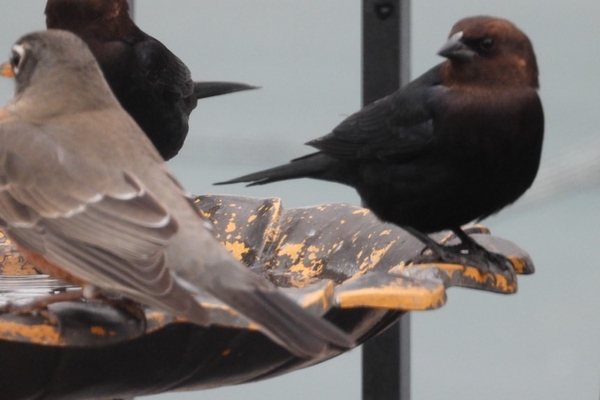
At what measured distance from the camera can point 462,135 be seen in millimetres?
3344

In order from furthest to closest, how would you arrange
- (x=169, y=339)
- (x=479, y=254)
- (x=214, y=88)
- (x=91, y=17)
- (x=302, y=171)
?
(x=214, y=88), (x=91, y=17), (x=302, y=171), (x=479, y=254), (x=169, y=339)

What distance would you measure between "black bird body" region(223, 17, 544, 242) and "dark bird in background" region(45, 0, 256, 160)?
48.0 inches

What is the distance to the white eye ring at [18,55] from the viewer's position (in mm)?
2709

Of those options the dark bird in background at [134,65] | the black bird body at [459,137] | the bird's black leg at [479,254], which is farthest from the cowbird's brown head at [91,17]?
the bird's black leg at [479,254]

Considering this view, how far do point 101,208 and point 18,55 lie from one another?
2.10 ft

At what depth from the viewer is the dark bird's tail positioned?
3.79 m

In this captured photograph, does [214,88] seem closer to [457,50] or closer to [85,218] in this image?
[457,50]

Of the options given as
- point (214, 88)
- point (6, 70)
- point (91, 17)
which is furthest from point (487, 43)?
point (214, 88)

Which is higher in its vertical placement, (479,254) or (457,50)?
(457,50)

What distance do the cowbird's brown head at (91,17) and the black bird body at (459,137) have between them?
131 cm

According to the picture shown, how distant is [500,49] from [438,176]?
430 mm

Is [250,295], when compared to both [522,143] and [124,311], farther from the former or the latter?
[522,143]

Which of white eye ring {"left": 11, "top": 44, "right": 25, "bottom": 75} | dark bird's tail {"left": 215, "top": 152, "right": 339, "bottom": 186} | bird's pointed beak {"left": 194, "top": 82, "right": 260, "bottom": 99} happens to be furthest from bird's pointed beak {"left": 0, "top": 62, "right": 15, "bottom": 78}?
bird's pointed beak {"left": 194, "top": 82, "right": 260, "bottom": 99}

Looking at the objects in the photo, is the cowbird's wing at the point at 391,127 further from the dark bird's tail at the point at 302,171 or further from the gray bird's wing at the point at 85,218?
A: the gray bird's wing at the point at 85,218
